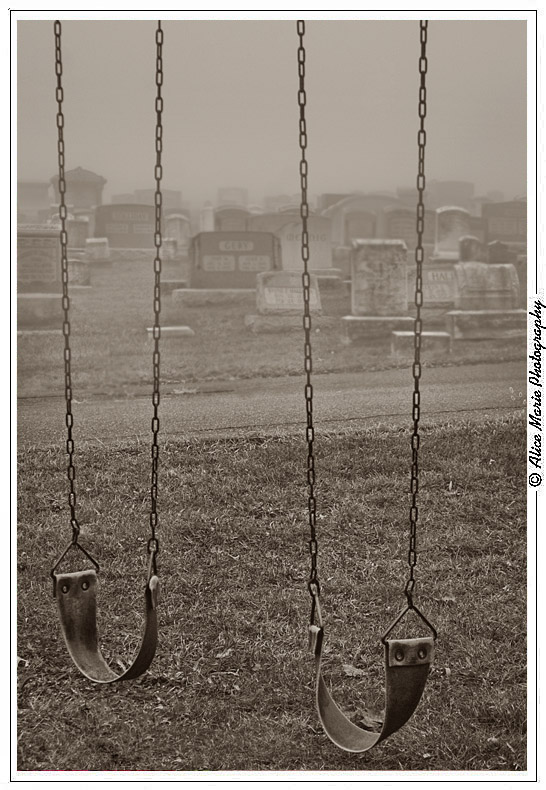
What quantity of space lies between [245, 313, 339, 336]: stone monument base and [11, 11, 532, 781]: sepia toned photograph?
38 mm

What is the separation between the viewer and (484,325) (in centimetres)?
1031

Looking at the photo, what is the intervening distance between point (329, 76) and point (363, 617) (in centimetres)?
1140

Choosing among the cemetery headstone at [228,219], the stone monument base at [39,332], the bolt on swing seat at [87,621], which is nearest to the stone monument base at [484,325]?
the stone monument base at [39,332]

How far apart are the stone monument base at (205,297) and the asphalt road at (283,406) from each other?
118 inches

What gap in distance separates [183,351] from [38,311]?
71.6 inches

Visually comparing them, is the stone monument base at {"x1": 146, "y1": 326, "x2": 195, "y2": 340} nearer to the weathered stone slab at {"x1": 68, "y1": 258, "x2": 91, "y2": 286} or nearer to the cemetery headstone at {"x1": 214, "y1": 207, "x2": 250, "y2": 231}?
the weathered stone slab at {"x1": 68, "y1": 258, "x2": 91, "y2": 286}

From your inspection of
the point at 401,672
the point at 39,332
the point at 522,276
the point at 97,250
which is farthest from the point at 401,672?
the point at 97,250

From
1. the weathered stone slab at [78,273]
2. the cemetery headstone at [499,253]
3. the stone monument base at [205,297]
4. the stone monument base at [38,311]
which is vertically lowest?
the stone monument base at [38,311]

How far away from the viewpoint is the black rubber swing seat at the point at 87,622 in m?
3.28

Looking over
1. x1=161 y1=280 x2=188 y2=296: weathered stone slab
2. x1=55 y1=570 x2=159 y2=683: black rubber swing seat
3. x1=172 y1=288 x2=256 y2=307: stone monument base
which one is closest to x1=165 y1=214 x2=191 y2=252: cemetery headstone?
x1=161 y1=280 x2=188 y2=296: weathered stone slab

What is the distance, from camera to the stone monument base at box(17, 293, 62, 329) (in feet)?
32.5

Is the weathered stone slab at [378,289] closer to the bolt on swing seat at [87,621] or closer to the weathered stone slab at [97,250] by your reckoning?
A: the weathered stone slab at [97,250]

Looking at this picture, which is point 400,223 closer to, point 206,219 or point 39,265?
point 206,219
